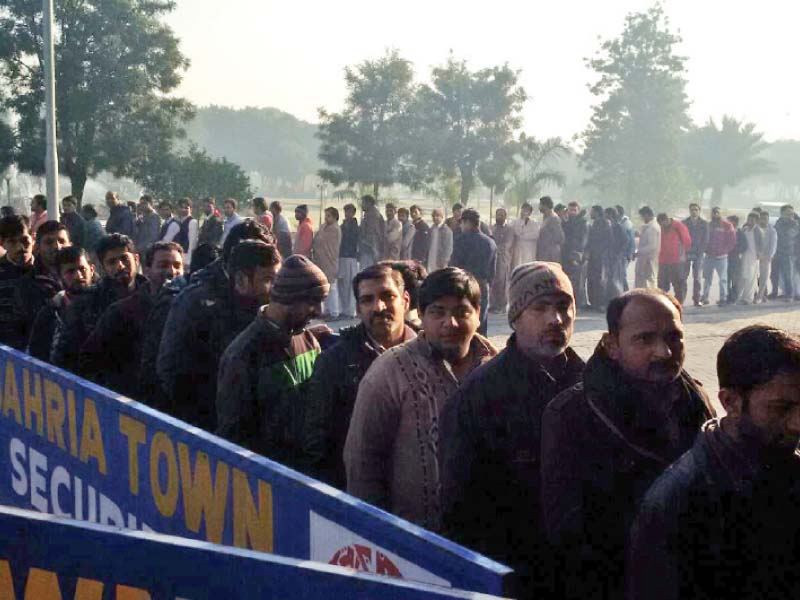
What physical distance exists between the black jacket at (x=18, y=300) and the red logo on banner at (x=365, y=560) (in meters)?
4.61

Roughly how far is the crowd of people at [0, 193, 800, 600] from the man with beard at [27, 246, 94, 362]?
12 millimetres

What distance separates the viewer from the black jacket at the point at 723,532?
8.47 ft

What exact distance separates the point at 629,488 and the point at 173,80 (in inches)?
1400

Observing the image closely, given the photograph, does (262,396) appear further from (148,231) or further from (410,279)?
(148,231)

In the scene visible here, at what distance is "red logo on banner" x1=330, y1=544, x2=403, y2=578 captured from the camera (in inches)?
103

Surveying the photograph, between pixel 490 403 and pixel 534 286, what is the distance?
0.49 m

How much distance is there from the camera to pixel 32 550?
7.84 feet

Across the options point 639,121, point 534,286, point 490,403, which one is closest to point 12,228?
point 534,286

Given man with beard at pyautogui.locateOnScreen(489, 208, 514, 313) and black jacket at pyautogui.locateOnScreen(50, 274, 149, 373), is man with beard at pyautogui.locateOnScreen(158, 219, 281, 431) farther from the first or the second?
man with beard at pyautogui.locateOnScreen(489, 208, 514, 313)

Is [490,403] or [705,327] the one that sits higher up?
[490,403]

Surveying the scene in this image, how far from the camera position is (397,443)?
3.76 meters

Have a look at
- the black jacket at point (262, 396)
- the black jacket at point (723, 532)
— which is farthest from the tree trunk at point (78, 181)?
the black jacket at point (723, 532)

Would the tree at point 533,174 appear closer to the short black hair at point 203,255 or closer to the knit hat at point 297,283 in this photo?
the short black hair at point 203,255

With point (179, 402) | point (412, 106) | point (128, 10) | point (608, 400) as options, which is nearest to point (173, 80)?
point (128, 10)
